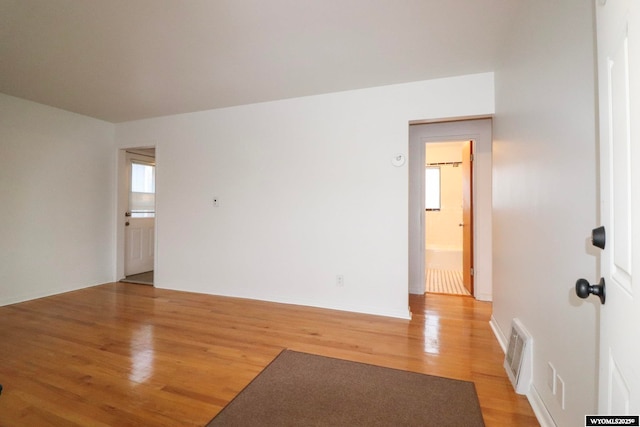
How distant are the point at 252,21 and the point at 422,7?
118 centimetres

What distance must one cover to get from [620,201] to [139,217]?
5.73 meters

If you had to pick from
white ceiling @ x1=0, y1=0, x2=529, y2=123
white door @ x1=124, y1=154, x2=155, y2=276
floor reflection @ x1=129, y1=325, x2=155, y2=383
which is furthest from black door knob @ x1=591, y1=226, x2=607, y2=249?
white door @ x1=124, y1=154, x2=155, y2=276

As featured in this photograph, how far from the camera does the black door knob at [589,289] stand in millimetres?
722

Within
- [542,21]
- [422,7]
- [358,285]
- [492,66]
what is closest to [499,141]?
[492,66]

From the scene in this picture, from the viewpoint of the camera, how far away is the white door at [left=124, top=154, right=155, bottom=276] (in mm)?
4633

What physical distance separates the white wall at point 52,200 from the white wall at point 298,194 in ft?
2.80

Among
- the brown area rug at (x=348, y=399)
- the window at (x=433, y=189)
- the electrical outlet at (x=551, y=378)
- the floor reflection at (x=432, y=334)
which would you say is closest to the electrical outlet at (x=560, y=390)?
the electrical outlet at (x=551, y=378)

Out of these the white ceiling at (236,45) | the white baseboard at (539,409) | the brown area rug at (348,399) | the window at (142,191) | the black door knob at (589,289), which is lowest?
the brown area rug at (348,399)

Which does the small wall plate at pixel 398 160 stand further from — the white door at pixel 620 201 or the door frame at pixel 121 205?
the door frame at pixel 121 205

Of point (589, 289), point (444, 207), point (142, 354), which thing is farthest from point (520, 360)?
point (444, 207)

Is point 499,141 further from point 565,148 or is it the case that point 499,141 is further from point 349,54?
point 349,54

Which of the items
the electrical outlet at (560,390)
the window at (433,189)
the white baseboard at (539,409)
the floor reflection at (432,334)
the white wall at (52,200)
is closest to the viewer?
the electrical outlet at (560,390)

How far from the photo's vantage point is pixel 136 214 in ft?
15.6

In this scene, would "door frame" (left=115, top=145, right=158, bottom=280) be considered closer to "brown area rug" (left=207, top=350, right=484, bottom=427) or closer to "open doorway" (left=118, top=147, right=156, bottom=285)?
"open doorway" (left=118, top=147, right=156, bottom=285)
